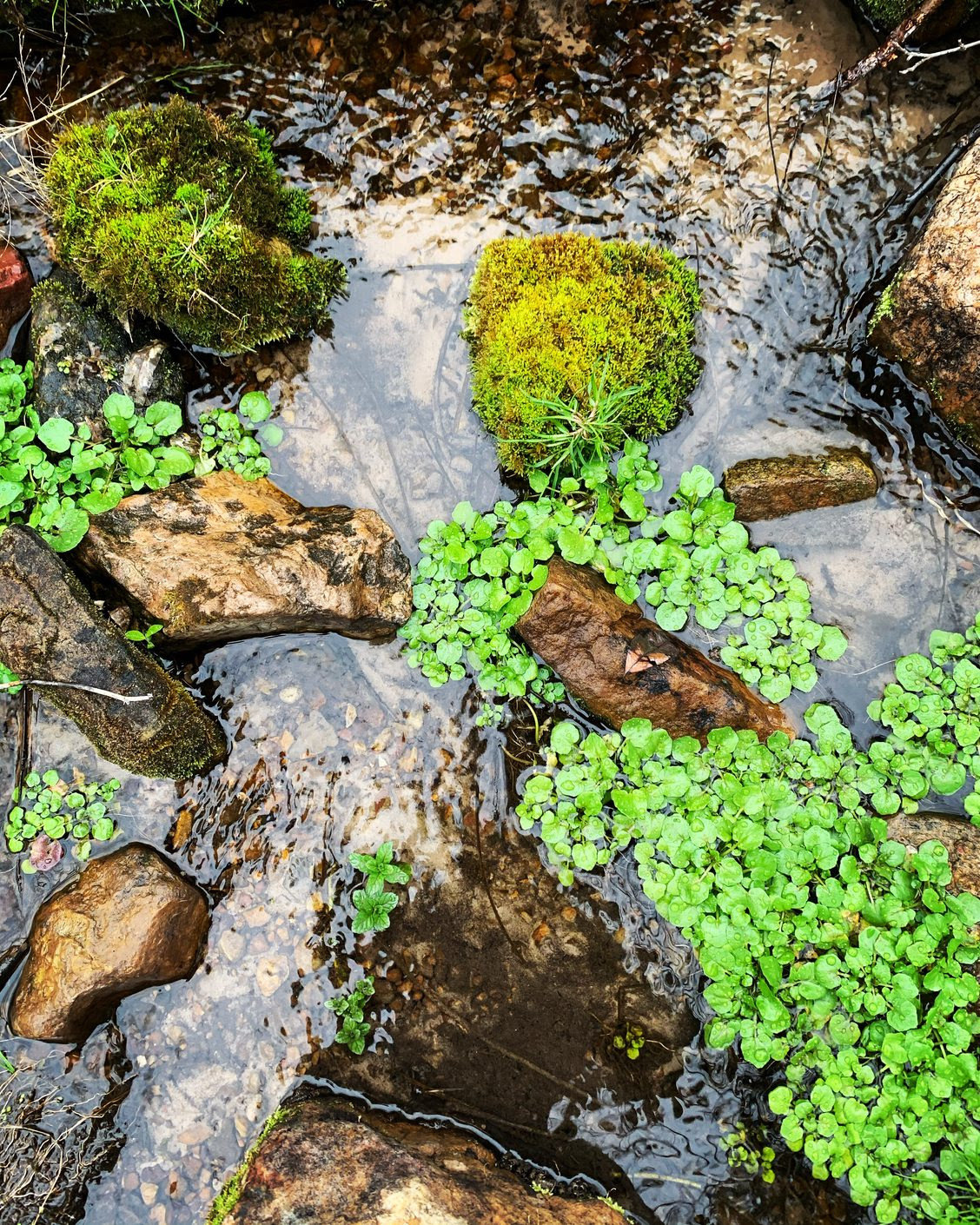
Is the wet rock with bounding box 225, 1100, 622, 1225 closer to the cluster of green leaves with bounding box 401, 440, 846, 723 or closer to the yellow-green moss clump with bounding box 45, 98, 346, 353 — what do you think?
the cluster of green leaves with bounding box 401, 440, 846, 723

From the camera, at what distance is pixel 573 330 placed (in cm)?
394

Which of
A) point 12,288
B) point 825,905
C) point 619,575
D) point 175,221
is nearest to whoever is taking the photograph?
point 825,905

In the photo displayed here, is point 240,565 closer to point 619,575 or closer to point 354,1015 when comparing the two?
point 619,575

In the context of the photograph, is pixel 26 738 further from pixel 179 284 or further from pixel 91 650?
pixel 179 284

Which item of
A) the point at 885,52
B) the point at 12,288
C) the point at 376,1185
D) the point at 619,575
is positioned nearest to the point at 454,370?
the point at 619,575

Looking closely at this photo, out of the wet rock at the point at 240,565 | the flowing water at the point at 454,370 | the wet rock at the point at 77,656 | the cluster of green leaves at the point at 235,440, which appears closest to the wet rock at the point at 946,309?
the flowing water at the point at 454,370

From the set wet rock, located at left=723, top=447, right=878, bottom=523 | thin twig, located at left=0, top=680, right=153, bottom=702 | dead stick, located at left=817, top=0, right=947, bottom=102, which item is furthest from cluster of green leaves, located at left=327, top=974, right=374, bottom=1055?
dead stick, located at left=817, top=0, right=947, bottom=102

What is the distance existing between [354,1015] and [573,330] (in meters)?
3.79

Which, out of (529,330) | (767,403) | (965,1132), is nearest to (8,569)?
(529,330)

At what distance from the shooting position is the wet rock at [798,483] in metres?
4.05

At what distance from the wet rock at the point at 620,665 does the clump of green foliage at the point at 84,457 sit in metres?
1.91

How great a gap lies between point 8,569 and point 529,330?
2873mm

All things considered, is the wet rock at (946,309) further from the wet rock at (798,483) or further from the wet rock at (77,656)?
the wet rock at (77,656)

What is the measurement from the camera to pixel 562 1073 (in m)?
3.84
